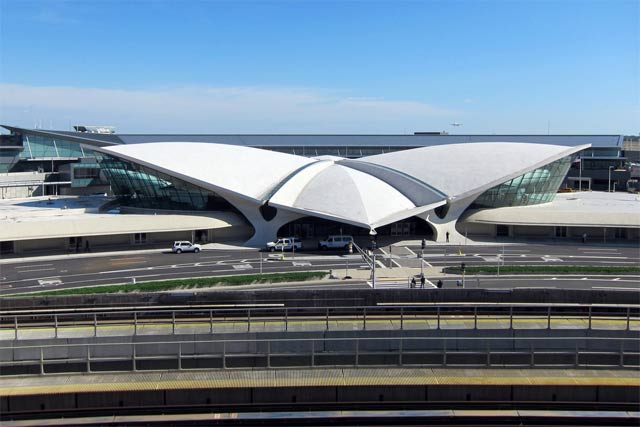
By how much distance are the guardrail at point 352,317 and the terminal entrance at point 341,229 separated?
26469 mm

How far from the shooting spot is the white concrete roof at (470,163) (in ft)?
151

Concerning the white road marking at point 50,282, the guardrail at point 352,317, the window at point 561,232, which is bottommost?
the white road marking at point 50,282

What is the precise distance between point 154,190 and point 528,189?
28.5m

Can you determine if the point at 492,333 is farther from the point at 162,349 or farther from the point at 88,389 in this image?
the point at 88,389

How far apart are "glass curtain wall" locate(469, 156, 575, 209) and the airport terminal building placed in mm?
101

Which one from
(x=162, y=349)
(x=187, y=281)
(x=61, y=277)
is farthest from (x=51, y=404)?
(x=61, y=277)

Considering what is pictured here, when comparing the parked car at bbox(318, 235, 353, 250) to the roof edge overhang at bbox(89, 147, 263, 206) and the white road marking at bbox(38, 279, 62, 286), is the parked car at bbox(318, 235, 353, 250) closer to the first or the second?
the roof edge overhang at bbox(89, 147, 263, 206)

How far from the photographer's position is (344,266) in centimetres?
3659

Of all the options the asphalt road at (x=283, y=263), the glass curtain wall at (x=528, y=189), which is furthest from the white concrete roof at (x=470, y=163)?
the asphalt road at (x=283, y=263)

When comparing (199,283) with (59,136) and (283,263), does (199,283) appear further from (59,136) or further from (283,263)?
(59,136)

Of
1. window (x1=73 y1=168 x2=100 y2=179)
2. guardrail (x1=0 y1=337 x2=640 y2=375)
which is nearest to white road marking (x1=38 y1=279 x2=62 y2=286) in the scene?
guardrail (x1=0 y1=337 x2=640 y2=375)

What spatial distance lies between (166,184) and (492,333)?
34.2 metres

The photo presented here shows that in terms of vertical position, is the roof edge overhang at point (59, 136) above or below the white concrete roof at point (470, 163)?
above

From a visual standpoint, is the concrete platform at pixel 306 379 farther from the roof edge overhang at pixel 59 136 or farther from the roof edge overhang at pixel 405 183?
the roof edge overhang at pixel 59 136
